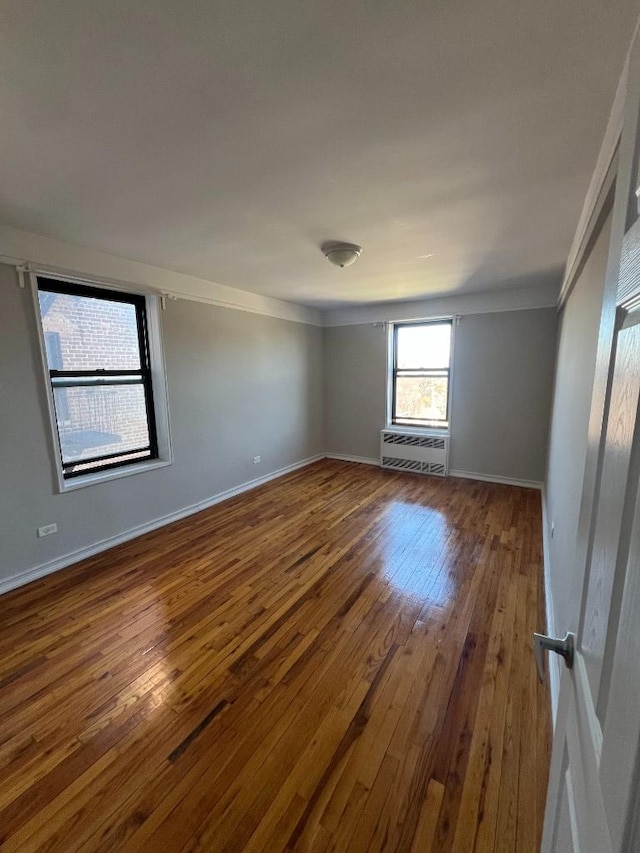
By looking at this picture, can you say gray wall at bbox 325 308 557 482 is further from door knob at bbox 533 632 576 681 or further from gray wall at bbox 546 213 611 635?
door knob at bbox 533 632 576 681

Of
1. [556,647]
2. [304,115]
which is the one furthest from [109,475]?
[556,647]

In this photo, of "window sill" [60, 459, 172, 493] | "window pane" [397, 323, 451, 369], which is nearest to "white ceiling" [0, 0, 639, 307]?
"window sill" [60, 459, 172, 493]

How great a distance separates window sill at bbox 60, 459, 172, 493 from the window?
3449 millimetres

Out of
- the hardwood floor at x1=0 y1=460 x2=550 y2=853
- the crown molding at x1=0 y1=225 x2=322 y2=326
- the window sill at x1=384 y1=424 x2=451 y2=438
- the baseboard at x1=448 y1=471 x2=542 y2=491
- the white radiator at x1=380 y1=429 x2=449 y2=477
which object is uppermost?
the crown molding at x1=0 y1=225 x2=322 y2=326

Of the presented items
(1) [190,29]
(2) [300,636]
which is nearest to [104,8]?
(1) [190,29]

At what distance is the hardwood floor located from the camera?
47.4 inches

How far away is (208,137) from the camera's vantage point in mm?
1413

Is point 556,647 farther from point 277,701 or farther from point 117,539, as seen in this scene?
point 117,539

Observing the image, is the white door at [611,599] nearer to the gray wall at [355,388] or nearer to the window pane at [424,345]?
the window pane at [424,345]

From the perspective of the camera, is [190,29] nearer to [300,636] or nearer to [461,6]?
[461,6]

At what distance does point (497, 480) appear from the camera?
464cm

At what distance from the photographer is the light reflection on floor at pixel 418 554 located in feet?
8.09

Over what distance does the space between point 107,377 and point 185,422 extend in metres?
0.83

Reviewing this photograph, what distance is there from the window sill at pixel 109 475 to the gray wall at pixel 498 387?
3285 millimetres
